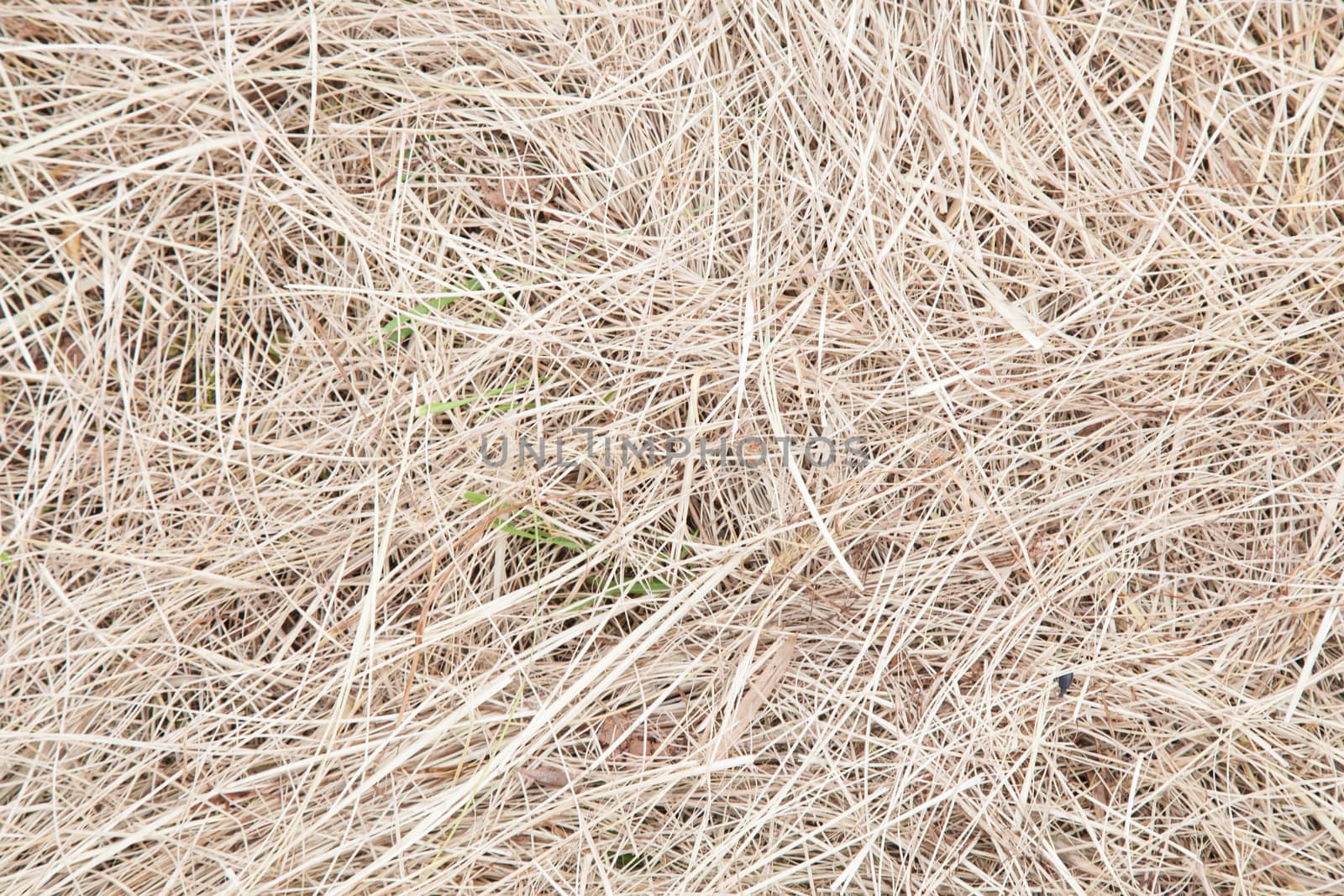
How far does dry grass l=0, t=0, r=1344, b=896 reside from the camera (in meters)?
1.67

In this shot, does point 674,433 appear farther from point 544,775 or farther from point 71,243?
point 71,243

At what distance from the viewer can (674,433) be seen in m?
1.72

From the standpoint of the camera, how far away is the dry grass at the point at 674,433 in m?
1.67

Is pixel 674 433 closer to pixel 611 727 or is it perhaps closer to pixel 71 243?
pixel 611 727

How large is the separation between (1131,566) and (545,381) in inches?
43.7

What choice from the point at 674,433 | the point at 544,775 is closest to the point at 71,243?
the point at 674,433

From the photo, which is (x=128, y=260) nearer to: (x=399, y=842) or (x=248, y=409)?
(x=248, y=409)

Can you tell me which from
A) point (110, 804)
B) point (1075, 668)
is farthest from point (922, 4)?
point (110, 804)

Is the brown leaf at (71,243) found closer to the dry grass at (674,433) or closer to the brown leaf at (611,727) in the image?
the dry grass at (674,433)

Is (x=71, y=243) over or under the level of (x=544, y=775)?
over

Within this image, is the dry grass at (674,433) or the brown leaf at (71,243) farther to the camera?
the brown leaf at (71,243)

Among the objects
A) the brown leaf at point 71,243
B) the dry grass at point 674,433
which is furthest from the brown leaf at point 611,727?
the brown leaf at point 71,243

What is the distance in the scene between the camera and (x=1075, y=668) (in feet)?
5.49

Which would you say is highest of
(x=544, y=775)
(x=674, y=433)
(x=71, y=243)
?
(x=71, y=243)
